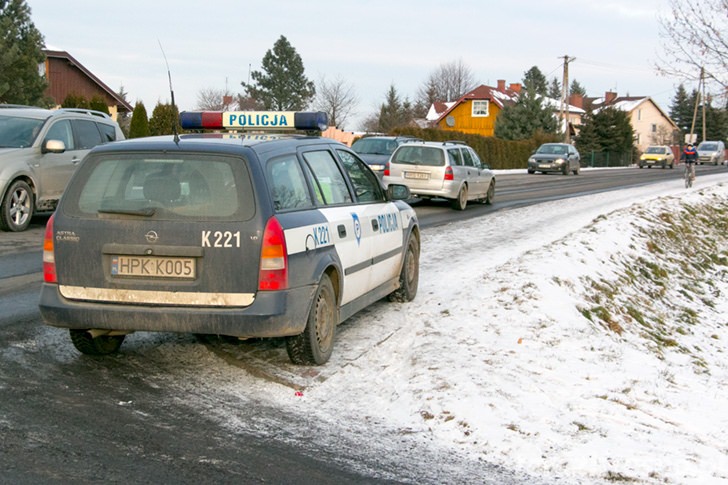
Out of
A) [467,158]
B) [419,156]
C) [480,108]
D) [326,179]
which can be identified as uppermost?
[480,108]

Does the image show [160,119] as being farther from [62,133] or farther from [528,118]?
[528,118]

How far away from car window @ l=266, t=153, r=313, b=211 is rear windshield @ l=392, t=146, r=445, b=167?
1456 centimetres

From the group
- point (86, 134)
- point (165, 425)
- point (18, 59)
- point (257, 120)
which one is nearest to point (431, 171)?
point (86, 134)

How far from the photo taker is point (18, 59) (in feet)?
115

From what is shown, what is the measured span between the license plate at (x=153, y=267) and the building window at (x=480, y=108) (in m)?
88.6

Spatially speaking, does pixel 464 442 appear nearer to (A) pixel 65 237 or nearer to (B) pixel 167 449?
(B) pixel 167 449

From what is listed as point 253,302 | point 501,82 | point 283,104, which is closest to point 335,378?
point 253,302

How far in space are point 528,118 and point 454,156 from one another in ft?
159

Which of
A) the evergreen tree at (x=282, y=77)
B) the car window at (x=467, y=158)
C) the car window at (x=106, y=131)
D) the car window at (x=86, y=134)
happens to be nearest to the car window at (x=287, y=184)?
the car window at (x=86, y=134)

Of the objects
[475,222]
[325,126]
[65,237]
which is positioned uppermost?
[325,126]

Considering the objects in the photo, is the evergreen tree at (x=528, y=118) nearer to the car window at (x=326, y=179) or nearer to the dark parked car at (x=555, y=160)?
the dark parked car at (x=555, y=160)

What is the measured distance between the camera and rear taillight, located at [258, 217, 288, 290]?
19.0 feet

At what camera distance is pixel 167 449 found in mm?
4668

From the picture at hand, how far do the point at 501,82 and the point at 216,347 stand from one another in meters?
105
